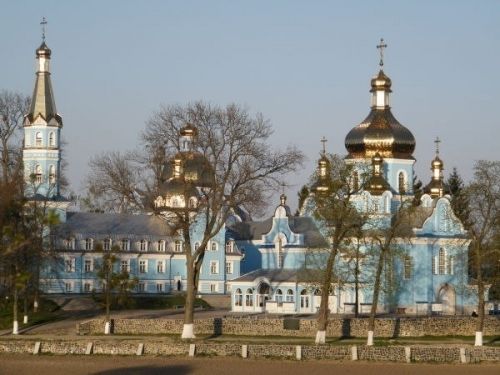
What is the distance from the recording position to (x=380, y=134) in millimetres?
79625

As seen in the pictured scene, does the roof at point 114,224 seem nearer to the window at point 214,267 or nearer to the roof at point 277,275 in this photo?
the window at point 214,267

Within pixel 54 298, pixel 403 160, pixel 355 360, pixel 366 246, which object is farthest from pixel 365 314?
pixel 355 360

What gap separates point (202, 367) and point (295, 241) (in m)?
34.6

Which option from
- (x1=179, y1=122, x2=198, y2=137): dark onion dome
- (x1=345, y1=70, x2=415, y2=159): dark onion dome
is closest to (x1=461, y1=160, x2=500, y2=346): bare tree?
(x1=179, y1=122, x2=198, y2=137): dark onion dome

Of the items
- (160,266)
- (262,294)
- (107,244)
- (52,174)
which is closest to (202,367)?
(262,294)

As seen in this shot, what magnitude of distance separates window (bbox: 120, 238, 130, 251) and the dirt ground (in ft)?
123

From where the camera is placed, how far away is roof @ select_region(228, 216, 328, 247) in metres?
77.2

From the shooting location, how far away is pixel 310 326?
199 ft

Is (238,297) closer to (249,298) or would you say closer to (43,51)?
(249,298)

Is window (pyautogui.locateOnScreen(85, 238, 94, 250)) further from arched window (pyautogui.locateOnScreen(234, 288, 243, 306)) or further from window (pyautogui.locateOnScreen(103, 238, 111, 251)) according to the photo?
arched window (pyautogui.locateOnScreen(234, 288, 243, 306))

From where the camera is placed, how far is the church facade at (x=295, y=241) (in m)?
76.9

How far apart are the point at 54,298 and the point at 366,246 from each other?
19.4 meters

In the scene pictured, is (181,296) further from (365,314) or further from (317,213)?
(317,213)

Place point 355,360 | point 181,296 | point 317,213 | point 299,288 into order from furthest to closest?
1. point 181,296
2. point 299,288
3. point 317,213
4. point 355,360
